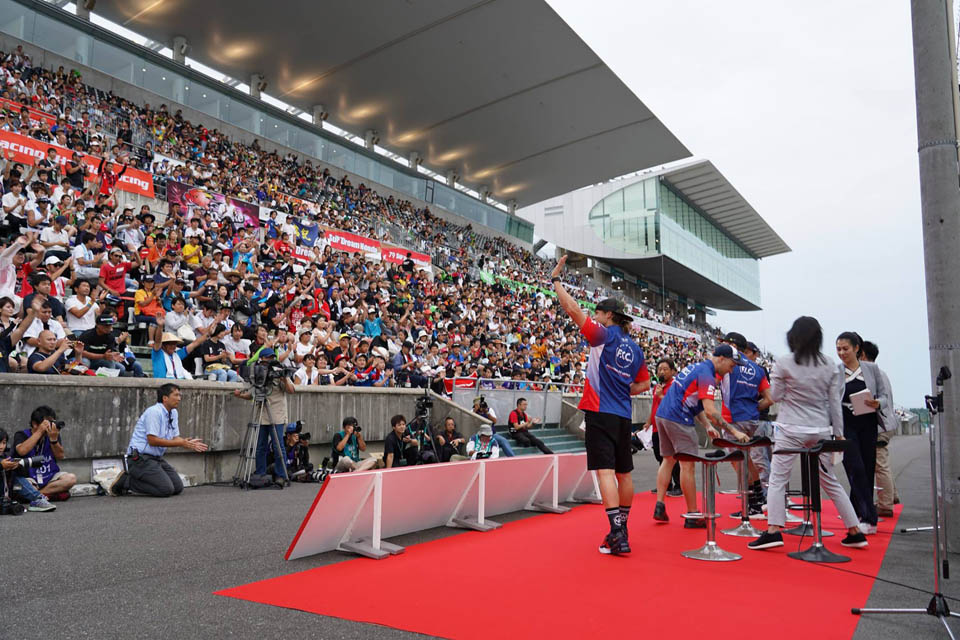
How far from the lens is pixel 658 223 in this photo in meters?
48.0

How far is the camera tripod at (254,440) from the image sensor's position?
8.69 meters

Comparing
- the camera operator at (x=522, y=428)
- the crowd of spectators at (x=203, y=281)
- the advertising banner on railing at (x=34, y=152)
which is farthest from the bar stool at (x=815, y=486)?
the advertising banner on railing at (x=34, y=152)

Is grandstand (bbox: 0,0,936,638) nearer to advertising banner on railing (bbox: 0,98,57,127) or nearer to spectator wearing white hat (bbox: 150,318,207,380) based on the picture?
advertising banner on railing (bbox: 0,98,57,127)

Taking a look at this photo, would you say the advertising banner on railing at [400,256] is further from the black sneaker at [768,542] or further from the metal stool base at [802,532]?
the black sneaker at [768,542]

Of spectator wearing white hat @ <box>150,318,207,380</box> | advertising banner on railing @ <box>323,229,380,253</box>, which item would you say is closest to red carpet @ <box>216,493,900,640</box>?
spectator wearing white hat @ <box>150,318,207,380</box>

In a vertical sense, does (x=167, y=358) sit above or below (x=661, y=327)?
below

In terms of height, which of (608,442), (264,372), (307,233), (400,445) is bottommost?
(400,445)

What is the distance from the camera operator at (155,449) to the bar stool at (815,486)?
20.8 feet

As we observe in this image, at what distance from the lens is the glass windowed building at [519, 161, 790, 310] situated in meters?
48.3

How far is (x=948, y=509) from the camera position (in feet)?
16.7

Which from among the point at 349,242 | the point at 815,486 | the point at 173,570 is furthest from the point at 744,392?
the point at 349,242

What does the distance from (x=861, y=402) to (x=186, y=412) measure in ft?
25.3

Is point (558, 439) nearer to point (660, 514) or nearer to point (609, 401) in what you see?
point (660, 514)

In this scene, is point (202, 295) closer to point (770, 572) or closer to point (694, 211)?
point (770, 572)
